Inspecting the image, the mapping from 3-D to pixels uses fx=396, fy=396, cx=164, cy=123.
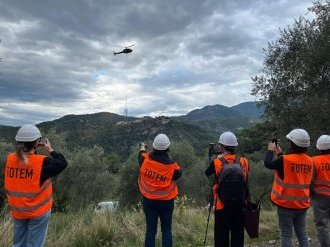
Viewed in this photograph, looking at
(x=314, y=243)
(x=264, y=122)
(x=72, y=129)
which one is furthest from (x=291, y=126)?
(x=72, y=129)

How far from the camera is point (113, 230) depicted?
7.54 metres

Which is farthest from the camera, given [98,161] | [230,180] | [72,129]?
[72,129]

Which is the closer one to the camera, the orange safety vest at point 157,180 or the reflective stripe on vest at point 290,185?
the reflective stripe on vest at point 290,185

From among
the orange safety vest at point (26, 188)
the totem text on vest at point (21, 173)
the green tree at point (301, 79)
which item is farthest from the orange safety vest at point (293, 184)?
the green tree at point (301, 79)

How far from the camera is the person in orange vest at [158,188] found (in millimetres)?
6156

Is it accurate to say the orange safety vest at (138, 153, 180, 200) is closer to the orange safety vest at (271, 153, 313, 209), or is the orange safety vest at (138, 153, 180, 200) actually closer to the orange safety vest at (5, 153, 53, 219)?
the orange safety vest at (271, 153, 313, 209)

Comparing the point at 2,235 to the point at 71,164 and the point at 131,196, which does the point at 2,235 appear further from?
the point at 131,196

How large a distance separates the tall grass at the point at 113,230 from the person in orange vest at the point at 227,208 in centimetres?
234

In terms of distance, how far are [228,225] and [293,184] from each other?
3.48 ft

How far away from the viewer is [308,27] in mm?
13617

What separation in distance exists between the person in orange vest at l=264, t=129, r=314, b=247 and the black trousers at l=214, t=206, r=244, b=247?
55 cm

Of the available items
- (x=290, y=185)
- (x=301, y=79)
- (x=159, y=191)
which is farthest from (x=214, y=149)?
(x=301, y=79)

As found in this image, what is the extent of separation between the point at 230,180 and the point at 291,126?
29.2 feet

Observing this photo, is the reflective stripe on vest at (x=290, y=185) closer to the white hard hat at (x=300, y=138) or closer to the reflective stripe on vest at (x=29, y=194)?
the white hard hat at (x=300, y=138)
